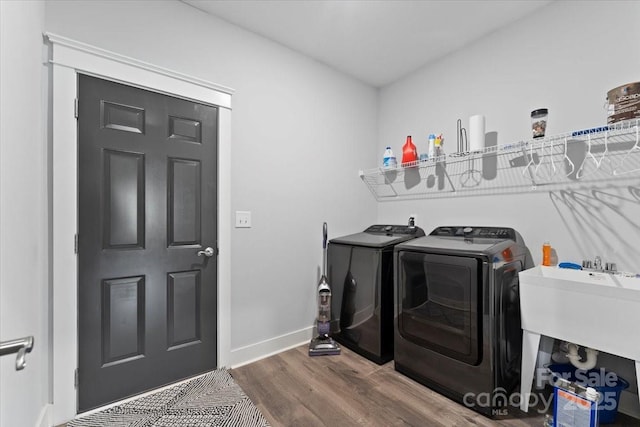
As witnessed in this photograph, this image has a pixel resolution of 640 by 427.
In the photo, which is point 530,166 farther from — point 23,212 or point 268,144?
point 23,212

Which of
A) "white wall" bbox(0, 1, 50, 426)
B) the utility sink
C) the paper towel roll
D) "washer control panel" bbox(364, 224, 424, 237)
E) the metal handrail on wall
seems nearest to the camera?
the metal handrail on wall

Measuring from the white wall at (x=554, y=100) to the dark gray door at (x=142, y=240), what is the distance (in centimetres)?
206

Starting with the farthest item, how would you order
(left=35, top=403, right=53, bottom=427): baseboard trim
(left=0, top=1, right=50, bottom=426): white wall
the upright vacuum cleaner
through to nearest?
the upright vacuum cleaner → (left=35, top=403, right=53, bottom=427): baseboard trim → (left=0, top=1, right=50, bottom=426): white wall

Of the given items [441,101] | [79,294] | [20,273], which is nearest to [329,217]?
[441,101]

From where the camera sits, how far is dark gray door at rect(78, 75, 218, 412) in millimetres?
1649

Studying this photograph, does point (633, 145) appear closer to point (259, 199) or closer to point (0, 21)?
point (259, 199)

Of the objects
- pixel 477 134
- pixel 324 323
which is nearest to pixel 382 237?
pixel 324 323

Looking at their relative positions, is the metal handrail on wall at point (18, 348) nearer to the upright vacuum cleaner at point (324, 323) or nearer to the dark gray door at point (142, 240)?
the dark gray door at point (142, 240)

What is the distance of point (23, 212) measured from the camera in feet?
3.83

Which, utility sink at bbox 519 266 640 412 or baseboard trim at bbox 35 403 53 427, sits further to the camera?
baseboard trim at bbox 35 403 53 427

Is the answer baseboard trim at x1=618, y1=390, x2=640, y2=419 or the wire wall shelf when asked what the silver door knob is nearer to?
the wire wall shelf

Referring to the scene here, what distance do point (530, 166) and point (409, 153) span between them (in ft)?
3.12

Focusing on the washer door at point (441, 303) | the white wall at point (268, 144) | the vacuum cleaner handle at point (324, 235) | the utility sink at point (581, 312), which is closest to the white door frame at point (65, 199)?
the white wall at point (268, 144)

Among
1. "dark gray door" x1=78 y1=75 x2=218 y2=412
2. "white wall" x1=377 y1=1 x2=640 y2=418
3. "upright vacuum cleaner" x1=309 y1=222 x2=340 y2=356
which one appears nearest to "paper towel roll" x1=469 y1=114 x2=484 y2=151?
"white wall" x1=377 y1=1 x2=640 y2=418
